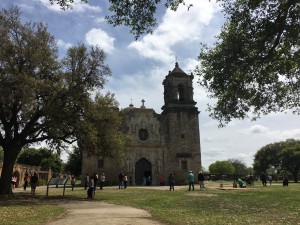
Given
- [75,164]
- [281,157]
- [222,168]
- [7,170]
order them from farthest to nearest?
[222,168], [281,157], [75,164], [7,170]

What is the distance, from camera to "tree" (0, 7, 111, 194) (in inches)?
781

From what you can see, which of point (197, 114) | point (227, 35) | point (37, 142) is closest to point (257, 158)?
point (197, 114)

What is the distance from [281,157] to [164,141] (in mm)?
38119

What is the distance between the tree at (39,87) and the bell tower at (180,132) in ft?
66.4

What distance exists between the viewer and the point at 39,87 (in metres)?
20.1

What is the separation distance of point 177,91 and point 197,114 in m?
3.90

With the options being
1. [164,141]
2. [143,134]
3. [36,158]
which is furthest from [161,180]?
[36,158]

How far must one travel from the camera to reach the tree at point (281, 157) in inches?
2638

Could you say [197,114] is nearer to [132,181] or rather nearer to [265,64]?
[132,181]

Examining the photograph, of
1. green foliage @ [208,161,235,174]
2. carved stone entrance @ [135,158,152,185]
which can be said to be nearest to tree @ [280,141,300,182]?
carved stone entrance @ [135,158,152,185]

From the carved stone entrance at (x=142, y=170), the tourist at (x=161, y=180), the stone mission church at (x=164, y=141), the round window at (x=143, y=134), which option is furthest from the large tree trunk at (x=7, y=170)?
the round window at (x=143, y=134)

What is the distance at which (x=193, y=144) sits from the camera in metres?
42.2

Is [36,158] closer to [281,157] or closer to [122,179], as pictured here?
[122,179]

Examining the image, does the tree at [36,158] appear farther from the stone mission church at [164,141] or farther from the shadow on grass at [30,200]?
the shadow on grass at [30,200]
